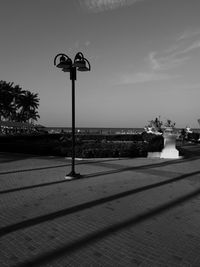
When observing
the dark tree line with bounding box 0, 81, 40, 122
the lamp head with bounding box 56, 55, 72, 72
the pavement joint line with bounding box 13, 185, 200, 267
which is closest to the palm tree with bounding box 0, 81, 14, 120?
the dark tree line with bounding box 0, 81, 40, 122

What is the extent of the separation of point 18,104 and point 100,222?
73248 mm

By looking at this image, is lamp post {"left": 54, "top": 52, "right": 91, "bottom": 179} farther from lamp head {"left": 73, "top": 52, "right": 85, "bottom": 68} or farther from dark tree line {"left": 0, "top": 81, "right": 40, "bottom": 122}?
dark tree line {"left": 0, "top": 81, "right": 40, "bottom": 122}

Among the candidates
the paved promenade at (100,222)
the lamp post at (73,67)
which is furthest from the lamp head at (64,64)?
the paved promenade at (100,222)

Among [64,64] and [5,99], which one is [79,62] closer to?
[64,64]

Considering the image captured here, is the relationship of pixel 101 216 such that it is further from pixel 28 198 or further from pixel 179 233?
pixel 28 198

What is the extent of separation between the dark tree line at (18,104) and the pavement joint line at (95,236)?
2455 inches

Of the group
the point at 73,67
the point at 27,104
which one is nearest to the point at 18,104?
the point at 27,104

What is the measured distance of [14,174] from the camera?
9.84 m

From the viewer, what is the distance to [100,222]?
490cm

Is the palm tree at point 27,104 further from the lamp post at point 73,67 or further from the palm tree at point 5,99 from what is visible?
the lamp post at point 73,67

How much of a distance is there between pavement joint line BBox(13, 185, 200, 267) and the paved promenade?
1cm

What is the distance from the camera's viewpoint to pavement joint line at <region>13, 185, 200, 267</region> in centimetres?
352

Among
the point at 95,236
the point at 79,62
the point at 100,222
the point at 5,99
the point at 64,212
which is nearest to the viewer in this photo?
the point at 95,236

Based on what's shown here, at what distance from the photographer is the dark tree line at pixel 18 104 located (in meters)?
66.1
